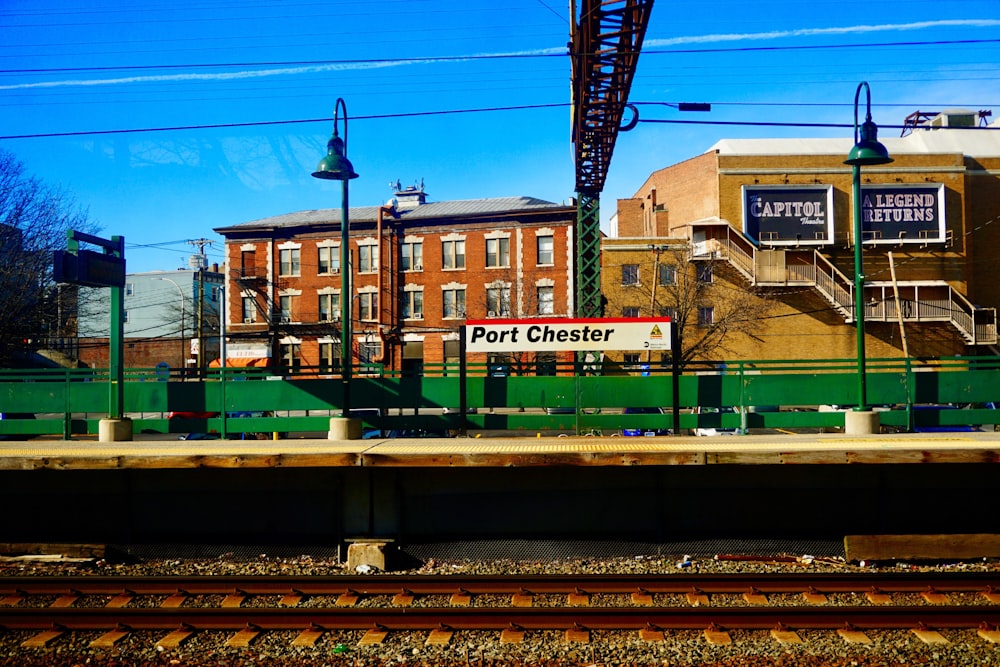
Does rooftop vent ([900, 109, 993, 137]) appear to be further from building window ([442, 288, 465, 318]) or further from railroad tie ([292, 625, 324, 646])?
railroad tie ([292, 625, 324, 646])

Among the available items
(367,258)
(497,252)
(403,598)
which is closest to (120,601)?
(403,598)

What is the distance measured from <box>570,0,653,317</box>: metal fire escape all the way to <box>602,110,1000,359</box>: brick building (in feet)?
36.4

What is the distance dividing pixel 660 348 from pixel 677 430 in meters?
1.66

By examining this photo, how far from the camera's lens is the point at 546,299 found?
4088cm

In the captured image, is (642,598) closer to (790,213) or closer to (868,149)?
(868,149)

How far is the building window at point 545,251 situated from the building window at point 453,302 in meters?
5.26

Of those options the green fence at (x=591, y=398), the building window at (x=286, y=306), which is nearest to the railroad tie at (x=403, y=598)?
the green fence at (x=591, y=398)

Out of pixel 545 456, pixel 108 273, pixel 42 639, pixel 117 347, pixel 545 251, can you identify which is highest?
pixel 545 251

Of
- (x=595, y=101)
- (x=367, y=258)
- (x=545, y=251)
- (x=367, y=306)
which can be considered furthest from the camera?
(x=367, y=258)

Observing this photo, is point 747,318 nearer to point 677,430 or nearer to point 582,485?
point 677,430

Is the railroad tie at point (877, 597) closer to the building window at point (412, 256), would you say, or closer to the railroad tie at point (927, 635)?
the railroad tie at point (927, 635)

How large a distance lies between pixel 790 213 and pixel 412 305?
78.5 feet

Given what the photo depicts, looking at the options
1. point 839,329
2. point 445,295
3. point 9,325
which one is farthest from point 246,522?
point 839,329

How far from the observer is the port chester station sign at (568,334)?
1390 cm
